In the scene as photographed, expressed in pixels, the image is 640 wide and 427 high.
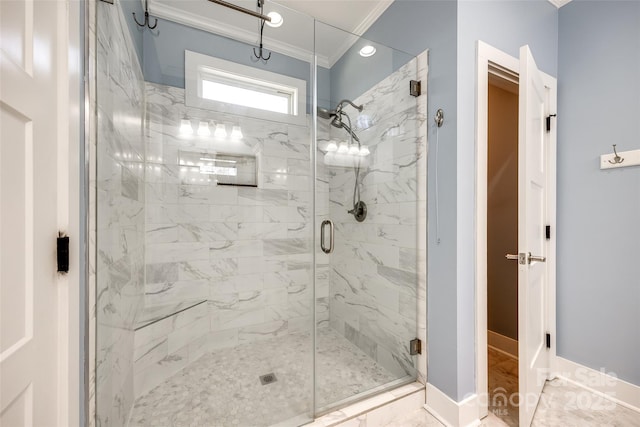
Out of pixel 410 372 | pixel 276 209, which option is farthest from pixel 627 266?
pixel 276 209

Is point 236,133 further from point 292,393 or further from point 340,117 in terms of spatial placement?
Result: point 292,393

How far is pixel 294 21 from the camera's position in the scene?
182cm

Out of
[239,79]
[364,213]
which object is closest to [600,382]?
[364,213]

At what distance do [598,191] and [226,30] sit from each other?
9.30ft

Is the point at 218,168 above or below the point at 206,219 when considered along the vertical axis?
above

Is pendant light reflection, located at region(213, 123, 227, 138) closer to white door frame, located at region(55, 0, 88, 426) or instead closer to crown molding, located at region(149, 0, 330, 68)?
crown molding, located at region(149, 0, 330, 68)

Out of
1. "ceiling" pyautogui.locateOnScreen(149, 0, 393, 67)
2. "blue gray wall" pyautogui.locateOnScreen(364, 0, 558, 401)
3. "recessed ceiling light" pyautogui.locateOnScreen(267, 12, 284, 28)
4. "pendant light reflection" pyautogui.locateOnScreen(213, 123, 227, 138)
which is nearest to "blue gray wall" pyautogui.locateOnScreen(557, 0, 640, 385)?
"blue gray wall" pyautogui.locateOnScreen(364, 0, 558, 401)

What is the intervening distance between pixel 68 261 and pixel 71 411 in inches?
18.1

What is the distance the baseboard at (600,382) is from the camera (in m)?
1.50

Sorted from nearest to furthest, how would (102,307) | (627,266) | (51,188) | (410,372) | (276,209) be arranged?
(51,188)
(102,307)
(627,266)
(410,372)
(276,209)

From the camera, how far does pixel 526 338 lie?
129 cm

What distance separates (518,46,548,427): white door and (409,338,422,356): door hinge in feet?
1.62

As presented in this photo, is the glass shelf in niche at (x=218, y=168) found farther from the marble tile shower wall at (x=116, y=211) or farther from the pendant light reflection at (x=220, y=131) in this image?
the marble tile shower wall at (x=116, y=211)

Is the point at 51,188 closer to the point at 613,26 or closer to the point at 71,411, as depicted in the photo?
the point at 71,411
